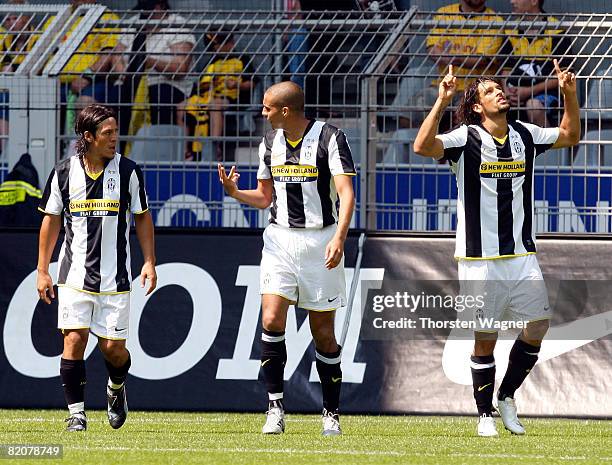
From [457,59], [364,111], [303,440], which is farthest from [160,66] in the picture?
[303,440]

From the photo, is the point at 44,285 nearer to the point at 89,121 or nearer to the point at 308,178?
the point at 89,121

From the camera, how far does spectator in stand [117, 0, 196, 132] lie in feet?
31.3

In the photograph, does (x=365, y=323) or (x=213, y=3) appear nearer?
(x=365, y=323)

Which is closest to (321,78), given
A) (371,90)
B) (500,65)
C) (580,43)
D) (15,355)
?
(371,90)

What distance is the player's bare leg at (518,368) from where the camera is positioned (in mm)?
7367

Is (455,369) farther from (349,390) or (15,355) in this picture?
(15,355)

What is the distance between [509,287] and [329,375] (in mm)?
1084

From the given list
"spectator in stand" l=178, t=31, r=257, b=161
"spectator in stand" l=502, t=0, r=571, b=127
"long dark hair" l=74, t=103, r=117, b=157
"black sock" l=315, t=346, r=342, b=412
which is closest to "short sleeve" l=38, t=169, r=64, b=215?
"long dark hair" l=74, t=103, r=117, b=157

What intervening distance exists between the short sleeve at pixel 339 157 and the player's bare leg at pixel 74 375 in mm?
1643

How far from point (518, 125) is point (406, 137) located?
210cm

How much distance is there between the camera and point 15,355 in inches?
360

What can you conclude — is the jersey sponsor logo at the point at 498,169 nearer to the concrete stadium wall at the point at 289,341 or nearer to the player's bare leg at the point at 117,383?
the concrete stadium wall at the point at 289,341

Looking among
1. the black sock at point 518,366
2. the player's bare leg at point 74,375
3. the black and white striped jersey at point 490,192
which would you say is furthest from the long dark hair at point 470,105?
the player's bare leg at point 74,375

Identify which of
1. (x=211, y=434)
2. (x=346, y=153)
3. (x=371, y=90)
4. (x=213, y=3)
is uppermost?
(x=213, y=3)
